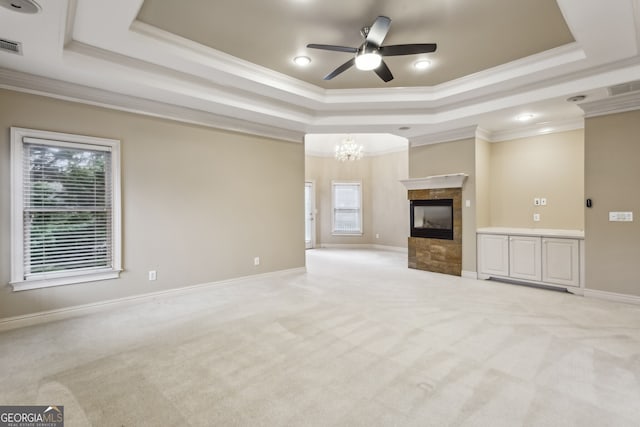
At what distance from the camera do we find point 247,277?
518cm

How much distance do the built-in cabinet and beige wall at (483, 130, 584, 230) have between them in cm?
51

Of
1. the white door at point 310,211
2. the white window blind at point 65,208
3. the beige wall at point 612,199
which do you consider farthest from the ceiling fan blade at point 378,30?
the white door at point 310,211

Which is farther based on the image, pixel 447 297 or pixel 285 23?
pixel 447 297

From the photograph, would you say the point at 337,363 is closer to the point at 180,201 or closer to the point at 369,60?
the point at 369,60

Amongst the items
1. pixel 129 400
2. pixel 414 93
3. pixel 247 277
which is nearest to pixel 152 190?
pixel 247 277

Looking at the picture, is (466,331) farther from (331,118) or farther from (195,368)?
(331,118)

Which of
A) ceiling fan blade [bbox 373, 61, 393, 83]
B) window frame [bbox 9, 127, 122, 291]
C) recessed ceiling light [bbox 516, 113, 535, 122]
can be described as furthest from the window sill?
recessed ceiling light [bbox 516, 113, 535, 122]

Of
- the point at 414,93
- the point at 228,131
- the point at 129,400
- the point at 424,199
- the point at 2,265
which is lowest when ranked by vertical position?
the point at 129,400

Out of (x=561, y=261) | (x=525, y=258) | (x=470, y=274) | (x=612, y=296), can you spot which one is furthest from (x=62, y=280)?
(x=612, y=296)

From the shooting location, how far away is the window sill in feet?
10.8

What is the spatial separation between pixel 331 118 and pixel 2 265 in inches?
179

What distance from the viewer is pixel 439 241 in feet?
19.3

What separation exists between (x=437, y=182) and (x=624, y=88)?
9.00ft

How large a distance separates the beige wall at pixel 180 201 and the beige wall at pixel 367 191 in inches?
150
